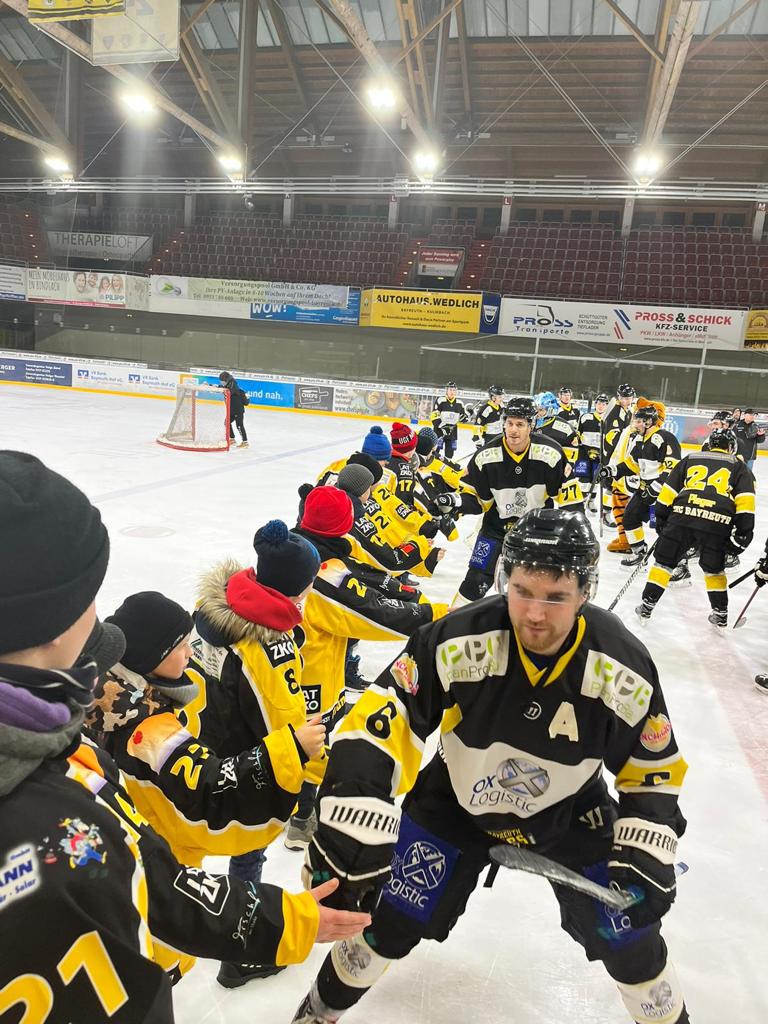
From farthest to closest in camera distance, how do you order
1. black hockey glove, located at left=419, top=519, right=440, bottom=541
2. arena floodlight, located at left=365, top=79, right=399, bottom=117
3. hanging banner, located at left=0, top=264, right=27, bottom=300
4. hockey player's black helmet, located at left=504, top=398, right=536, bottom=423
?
hanging banner, located at left=0, top=264, right=27, bottom=300, arena floodlight, located at left=365, top=79, right=399, bottom=117, hockey player's black helmet, located at left=504, top=398, right=536, bottom=423, black hockey glove, located at left=419, top=519, right=440, bottom=541

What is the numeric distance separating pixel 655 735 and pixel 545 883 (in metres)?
1.10

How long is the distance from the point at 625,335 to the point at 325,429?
9118 millimetres

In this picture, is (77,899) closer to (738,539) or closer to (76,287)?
(738,539)

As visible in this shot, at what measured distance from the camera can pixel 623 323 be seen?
1828cm

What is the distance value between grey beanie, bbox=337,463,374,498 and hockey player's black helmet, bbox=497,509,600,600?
1.94 metres

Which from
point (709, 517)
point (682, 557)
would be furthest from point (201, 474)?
point (709, 517)

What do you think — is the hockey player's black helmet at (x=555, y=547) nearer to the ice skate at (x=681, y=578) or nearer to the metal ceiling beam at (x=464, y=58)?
the ice skate at (x=681, y=578)

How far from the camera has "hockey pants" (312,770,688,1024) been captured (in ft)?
5.15

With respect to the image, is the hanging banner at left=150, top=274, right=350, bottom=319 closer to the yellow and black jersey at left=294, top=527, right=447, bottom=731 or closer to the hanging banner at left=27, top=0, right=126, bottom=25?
the hanging banner at left=27, top=0, right=126, bottom=25

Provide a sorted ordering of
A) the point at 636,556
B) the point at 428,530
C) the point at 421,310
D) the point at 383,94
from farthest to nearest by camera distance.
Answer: the point at 421,310, the point at 383,94, the point at 636,556, the point at 428,530

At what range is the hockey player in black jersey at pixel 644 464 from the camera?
6590 millimetres

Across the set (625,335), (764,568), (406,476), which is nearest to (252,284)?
(625,335)

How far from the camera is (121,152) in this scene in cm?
2361

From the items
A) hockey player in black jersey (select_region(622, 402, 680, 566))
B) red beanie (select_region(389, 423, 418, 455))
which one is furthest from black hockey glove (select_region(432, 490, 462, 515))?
hockey player in black jersey (select_region(622, 402, 680, 566))
